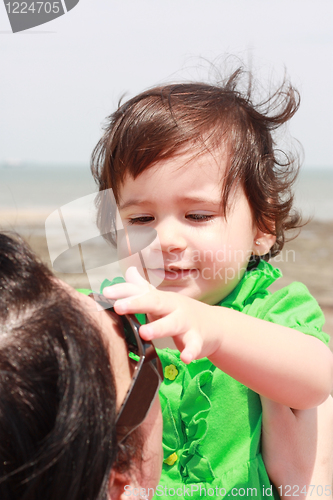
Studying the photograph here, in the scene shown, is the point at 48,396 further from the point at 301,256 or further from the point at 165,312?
the point at 301,256

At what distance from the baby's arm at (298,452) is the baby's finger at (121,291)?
0.99 metres

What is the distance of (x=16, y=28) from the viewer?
126 centimetres

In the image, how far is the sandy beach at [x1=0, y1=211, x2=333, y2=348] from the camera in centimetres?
116

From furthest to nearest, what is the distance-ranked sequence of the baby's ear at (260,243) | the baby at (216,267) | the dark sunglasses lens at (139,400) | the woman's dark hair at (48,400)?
1. the baby's ear at (260,243)
2. the baby at (216,267)
3. the dark sunglasses lens at (139,400)
4. the woman's dark hair at (48,400)

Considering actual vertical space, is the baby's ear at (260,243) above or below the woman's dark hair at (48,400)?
below

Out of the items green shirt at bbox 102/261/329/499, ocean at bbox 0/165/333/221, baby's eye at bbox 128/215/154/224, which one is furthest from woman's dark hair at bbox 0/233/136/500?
baby's eye at bbox 128/215/154/224

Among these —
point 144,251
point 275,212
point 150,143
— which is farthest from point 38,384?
point 275,212

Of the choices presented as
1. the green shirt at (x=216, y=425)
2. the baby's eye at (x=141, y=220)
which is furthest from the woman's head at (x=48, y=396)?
the baby's eye at (x=141, y=220)

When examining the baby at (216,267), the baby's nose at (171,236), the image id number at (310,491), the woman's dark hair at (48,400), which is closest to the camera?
the woman's dark hair at (48,400)

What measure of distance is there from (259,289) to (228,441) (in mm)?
680

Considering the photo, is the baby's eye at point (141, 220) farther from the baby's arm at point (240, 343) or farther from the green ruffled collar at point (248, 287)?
the baby's arm at point (240, 343)

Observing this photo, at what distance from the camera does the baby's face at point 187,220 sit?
6.82ft

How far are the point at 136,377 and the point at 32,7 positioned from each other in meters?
1.13

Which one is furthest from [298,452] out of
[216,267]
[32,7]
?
[32,7]
